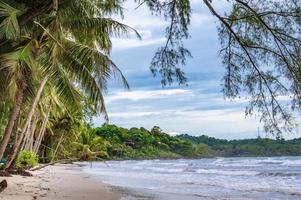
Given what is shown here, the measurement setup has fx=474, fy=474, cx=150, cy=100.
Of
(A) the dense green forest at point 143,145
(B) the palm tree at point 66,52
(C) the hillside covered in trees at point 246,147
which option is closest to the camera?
(B) the palm tree at point 66,52

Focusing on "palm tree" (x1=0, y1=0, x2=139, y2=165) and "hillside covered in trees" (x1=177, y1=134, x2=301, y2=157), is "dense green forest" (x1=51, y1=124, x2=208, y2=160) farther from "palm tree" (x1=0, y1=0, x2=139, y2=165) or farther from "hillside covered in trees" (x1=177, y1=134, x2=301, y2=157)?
"palm tree" (x1=0, y1=0, x2=139, y2=165)

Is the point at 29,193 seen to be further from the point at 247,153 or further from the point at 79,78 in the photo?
the point at 247,153

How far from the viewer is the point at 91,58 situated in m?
12.7

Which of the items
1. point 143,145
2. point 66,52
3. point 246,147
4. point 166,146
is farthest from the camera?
point 166,146

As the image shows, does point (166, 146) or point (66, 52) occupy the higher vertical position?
point (66, 52)

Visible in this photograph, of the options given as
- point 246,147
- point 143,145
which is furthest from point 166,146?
point 246,147

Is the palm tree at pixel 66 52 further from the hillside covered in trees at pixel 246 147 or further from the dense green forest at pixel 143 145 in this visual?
the dense green forest at pixel 143 145

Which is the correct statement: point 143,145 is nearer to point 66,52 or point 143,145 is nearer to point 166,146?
point 166,146

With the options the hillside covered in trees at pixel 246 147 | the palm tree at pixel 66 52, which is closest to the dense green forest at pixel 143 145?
the hillside covered in trees at pixel 246 147

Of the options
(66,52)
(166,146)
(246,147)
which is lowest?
(246,147)

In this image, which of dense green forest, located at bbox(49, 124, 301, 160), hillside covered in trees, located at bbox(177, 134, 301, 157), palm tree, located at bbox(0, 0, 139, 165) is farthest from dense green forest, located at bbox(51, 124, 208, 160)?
palm tree, located at bbox(0, 0, 139, 165)

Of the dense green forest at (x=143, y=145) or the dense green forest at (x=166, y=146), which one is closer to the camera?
the dense green forest at (x=166, y=146)

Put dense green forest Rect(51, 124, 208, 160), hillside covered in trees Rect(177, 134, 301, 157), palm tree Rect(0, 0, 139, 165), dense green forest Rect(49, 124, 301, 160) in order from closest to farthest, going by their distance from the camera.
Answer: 1. palm tree Rect(0, 0, 139, 165)
2. hillside covered in trees Rect(177, 134, 301, 157)
3. dense green forest Rect(49, 124, 301, 160)
4. dense green forest Rect(51, 124, 208, 160)

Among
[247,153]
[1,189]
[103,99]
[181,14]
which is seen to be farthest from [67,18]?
[247,153]
